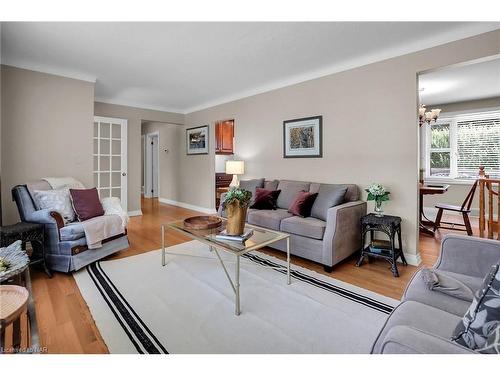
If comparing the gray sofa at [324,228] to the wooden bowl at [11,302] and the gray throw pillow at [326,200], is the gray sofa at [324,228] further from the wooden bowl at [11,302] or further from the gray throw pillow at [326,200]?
the wooden bowl at [11,302]

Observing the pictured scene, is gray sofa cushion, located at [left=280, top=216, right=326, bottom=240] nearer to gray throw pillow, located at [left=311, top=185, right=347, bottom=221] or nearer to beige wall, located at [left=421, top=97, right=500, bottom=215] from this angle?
gray throw pillow, located at [left=311, top=185, right=347, bottom=221]

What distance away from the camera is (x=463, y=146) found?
17.2ft

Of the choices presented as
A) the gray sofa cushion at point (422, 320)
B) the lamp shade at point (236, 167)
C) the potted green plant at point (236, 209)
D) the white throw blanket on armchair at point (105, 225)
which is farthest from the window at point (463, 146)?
the white throw blanket on armchair at point (105, 225)

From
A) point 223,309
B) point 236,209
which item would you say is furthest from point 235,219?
point 223,309

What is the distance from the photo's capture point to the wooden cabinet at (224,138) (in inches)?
234

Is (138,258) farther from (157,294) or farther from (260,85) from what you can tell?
(260,85)

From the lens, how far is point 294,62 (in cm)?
325

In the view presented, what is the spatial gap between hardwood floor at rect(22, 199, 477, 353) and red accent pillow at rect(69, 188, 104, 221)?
0.55 metres

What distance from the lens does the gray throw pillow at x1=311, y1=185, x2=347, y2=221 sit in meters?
2.94

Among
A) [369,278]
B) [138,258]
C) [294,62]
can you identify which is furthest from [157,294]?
[294,62]

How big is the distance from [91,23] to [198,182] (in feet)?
12.5

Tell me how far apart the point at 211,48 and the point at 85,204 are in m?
2.25

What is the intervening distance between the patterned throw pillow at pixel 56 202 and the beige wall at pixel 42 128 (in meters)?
0.86

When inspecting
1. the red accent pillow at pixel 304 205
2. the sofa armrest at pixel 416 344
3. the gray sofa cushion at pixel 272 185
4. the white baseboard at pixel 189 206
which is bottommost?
the white baseboard at pixel 189 206
